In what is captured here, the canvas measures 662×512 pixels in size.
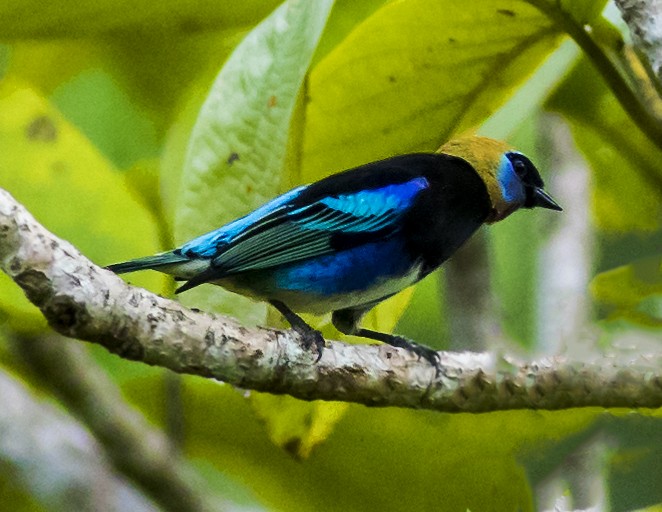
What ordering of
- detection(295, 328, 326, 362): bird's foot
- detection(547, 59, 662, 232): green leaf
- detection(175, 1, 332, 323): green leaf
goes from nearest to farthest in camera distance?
detection(295, 328, 326, 362): bird's foot, detection(175, 1, 332, 323): green leaf, detection(547, 59, 662, 232): green leaf

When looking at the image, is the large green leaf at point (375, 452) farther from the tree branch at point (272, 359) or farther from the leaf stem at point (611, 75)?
the leaf stem at point (611, 75)

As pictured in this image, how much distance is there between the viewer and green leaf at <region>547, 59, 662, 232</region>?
3.78ft

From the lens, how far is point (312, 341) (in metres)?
0.82

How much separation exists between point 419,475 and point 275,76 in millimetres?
457

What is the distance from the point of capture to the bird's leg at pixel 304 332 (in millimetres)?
801

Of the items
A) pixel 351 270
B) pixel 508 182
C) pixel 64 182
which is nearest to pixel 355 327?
pixel 351 270

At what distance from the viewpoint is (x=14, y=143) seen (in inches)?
38.9

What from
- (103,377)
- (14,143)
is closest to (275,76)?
(14,143)

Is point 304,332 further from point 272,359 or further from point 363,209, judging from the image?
point 363,209

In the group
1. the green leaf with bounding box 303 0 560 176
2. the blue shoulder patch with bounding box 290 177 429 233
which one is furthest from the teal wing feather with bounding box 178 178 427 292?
the green leaf with bounding box 303 0 560 176

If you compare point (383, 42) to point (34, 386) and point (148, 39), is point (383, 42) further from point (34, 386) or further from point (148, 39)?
point (34, 386)

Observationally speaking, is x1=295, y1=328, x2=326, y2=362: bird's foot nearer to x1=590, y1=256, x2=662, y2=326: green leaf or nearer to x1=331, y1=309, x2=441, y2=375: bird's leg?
x1=331, y1=309, x2=441, y2=375: bird's leg

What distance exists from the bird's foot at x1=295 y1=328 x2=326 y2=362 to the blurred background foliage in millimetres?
122

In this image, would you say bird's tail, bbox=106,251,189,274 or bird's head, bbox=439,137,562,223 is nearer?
bird's tail, bbox=106,251,189,274
